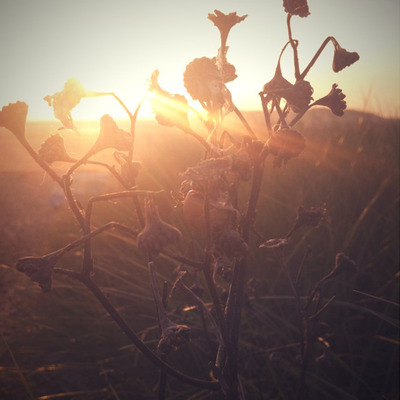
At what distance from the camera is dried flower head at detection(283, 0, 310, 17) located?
2.96 feet

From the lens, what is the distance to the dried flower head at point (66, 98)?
0.84 meters

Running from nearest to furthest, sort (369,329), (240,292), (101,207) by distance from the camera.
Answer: (240,292) → (369,329) → (101,207)

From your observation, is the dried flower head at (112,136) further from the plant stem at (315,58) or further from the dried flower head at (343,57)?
the dried flower head at (343,57)

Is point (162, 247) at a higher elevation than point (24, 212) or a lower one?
higher

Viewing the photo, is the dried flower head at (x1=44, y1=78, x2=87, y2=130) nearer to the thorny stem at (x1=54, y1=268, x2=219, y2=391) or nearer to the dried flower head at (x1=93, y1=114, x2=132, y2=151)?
the dried flower head at (x1=93, y1=114, x2=132, y2=151)

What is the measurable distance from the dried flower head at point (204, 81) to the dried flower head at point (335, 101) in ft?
1.03

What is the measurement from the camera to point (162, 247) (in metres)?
0.74

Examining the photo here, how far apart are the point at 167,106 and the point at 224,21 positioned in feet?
0.89

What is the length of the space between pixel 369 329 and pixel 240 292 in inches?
82.1

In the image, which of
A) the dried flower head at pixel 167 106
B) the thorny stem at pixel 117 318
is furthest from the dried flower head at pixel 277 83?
the thorny stem at pixel 117 318

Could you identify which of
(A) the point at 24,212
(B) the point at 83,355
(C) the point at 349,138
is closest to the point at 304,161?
(C) the point at 349,138

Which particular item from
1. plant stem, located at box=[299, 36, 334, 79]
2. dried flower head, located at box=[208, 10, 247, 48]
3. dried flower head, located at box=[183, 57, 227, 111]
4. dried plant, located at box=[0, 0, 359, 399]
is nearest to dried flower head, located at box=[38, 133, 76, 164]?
dried plant, located at box=[0, 0, 359, 399]

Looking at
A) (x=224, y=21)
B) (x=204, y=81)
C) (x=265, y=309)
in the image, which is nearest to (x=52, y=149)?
(x=204, y=81)

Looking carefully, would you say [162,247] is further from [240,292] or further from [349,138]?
[349,138]
